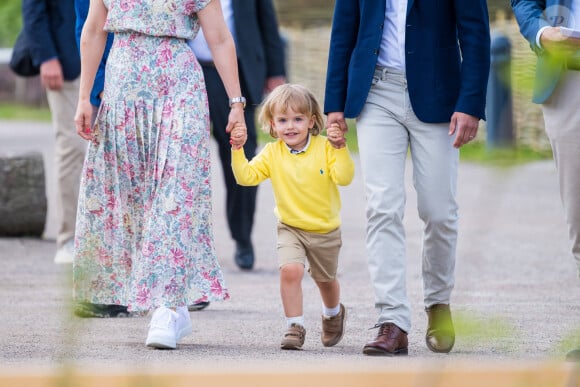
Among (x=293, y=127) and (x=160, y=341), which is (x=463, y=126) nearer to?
(x=293, y=127)

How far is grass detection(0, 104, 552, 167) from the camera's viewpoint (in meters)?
1.76

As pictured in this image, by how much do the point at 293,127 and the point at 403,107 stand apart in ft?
1.47

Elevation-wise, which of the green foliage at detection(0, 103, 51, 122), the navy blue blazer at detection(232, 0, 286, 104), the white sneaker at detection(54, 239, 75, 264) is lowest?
the green foliage at detection(0, 103, 51, 122)

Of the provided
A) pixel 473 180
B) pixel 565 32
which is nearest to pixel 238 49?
pixel 565 32

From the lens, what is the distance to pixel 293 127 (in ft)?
16.3

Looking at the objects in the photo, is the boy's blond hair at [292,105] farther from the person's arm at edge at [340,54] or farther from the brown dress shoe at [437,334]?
the brown dress shoe at [437,334]

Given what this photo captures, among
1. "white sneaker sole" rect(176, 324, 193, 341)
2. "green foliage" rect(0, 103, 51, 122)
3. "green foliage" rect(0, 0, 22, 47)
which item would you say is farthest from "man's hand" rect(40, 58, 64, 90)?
"green foliage" rect(0, 0, 22, 47)

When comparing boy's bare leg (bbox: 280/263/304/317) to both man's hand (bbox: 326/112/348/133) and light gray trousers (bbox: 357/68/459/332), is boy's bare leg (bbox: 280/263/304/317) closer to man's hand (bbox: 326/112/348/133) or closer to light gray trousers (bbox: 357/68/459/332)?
light gray trousers (bbox: 357/68/459/332)

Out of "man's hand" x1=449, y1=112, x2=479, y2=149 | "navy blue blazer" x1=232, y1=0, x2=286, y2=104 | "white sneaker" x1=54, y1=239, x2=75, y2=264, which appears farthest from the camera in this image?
"white sneaker" x1=54, y1=239, x2=75, y2=264

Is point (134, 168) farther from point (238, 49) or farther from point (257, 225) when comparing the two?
point (257, 225)

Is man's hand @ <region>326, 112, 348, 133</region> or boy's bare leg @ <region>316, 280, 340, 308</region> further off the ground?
man's hand @ <region>326, 112, 348, 133</region>

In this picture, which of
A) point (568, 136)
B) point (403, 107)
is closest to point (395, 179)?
point (403, 107)

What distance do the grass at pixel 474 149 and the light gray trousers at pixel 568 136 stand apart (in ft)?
0.43

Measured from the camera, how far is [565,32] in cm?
427
